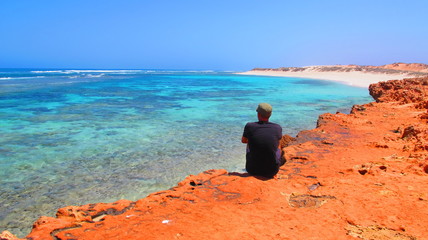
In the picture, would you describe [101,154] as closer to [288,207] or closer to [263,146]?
[263,146]

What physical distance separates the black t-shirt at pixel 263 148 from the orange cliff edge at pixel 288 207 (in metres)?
0.16

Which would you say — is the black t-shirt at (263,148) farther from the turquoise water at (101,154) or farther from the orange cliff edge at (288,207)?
the turquoise water at (101,154)

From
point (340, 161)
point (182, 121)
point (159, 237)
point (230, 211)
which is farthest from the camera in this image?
point (182, 121)

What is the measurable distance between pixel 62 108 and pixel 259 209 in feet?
48.0

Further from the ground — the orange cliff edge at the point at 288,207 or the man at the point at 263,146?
the man at the point at 263,146

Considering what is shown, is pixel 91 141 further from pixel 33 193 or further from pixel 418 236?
pixel 418 236

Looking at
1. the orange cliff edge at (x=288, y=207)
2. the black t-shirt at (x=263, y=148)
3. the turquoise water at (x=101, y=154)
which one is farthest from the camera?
the turquoise water at (x=101, y=154)

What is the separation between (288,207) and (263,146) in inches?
37.0

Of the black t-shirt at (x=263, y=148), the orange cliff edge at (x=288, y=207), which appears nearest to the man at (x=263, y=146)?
the black t-shirt at (x=263, y=148)

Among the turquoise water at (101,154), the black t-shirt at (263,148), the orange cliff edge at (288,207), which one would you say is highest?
the black t-shirt at (263,148)

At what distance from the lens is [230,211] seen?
9.95ft

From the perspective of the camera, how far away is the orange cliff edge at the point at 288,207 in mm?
2617

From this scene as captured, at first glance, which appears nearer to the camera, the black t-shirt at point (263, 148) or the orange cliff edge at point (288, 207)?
the orange cliff edge at point (288, 207)

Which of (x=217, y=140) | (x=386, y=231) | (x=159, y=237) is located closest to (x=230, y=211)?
(x=159, y=237)
